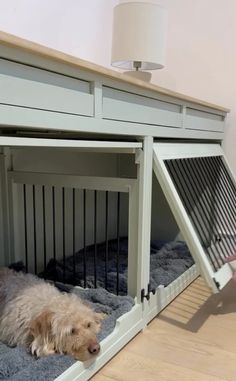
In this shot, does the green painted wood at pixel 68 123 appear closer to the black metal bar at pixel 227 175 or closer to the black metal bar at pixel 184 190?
the black metal bar at pixel 184 190

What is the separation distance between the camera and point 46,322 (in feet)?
3.77

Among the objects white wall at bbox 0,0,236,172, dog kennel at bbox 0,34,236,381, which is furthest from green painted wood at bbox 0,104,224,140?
white wall at bbox 0,0,236,172

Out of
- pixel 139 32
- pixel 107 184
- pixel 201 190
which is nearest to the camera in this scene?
pixel 107 184

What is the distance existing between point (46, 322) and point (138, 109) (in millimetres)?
745

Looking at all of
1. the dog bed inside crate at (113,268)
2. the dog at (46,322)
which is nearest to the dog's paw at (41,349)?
the dog at (46,322)

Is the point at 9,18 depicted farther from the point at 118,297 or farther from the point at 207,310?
the point at 207,310

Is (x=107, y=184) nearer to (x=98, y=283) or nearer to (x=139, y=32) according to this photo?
(x=98, y=283)

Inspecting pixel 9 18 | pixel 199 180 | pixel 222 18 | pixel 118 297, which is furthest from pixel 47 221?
pixel 222 18

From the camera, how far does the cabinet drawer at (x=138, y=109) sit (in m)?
1.15

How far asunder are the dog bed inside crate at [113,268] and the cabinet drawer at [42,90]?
824 millimetres

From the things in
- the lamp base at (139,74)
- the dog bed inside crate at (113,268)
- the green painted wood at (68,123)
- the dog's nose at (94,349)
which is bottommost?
the dog bed inside crate at (113,268)

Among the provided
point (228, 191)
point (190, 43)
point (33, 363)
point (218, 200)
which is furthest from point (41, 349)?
point (190, 43)

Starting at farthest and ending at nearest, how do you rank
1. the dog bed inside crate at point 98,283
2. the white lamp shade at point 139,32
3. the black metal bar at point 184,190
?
the white lamp shade at point 139,32 < the black metal bar at point 184,190 < the dog bed inside crate at point 98,283

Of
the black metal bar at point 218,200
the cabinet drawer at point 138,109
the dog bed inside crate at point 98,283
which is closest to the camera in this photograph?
the dog bed inside crate at point 98,283
